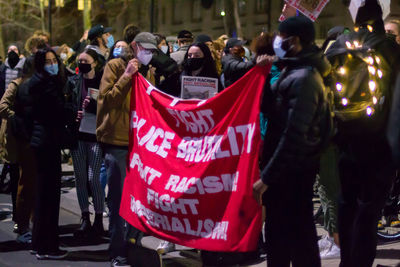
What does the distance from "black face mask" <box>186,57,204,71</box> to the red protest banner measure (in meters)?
0.54

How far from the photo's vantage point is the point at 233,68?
7105 millimetres

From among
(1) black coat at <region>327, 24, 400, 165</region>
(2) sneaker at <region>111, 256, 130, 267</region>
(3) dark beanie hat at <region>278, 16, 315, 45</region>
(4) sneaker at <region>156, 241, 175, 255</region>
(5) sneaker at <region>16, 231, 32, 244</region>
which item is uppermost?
(3) dark beanie hat at <region>278, 16, 315, 45</region>

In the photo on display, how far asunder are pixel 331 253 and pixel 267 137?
229cm

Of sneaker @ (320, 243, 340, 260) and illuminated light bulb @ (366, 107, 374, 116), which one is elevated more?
illuminated light bulb @ (366, 107, 374, 116)

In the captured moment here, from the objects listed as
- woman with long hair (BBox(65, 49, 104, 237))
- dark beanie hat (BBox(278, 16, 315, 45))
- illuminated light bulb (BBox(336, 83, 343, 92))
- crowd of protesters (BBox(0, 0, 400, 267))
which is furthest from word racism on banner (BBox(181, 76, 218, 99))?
dark beanie hat (BBox(278, 16, 315, 45))

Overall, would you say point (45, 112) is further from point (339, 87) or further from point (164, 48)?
point (339, 87)

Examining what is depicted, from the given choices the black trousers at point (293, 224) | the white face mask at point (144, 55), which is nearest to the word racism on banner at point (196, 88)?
the white face mask at point (144, 55)

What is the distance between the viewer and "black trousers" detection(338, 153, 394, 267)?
17.5 feet

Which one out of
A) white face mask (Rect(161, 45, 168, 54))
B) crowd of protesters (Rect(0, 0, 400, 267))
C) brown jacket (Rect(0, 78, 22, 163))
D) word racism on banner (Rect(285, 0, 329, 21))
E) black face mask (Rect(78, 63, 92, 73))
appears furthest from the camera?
white face mask (Rect(161, 45, 168, 54))

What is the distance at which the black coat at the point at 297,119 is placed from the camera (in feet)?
15.3

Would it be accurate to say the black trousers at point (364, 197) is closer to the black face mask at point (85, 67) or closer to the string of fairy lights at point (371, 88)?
the string of fairy lights at point (371, 88)

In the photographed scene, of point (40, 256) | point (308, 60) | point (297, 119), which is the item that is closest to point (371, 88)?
point (308, 60)

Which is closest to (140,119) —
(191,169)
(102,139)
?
(102,139)

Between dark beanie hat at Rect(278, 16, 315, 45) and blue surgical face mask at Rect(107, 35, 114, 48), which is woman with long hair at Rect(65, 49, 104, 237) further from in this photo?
dark beanie hat at Rect(278, 16, 315, 45)
